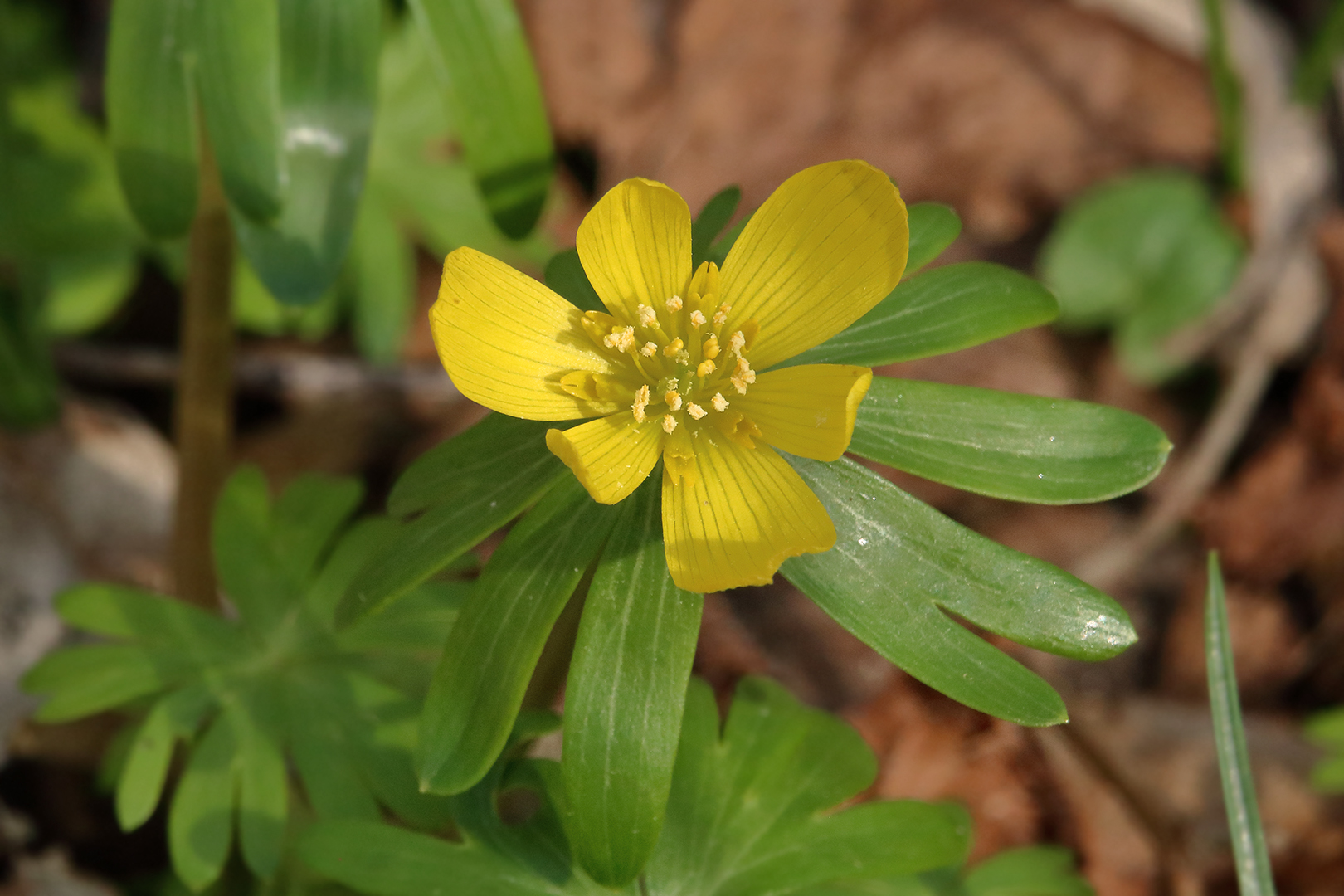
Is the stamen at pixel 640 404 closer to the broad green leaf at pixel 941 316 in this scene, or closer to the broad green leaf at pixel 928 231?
the broad green leaf at pixel 941 316

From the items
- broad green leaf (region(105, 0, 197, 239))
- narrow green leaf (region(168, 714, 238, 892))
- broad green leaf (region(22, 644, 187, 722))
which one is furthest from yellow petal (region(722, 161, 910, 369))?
broad green leaf (region(22, 644, 187, 722))

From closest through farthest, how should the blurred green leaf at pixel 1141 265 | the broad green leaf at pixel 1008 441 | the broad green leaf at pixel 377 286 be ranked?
the broad green leaf at pixel 1008 441 < the broad green leaf at pixel 377 286 < the blurred green leaf at pixel 1141 265

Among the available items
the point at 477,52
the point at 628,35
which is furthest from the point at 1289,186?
the point at 477,52

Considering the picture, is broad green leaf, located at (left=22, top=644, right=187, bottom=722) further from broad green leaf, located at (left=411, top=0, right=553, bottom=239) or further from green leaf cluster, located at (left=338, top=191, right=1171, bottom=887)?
broad green leaf, located at (left=411, top=0, right=553, bottom=239)

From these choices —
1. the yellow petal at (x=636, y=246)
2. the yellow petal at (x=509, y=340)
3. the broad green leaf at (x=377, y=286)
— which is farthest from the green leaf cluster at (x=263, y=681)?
the broad green leaf at (x=377, y=286)

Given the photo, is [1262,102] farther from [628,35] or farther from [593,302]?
[593,302]

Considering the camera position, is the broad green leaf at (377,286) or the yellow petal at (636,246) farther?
the broad green leaf at (377,286)
